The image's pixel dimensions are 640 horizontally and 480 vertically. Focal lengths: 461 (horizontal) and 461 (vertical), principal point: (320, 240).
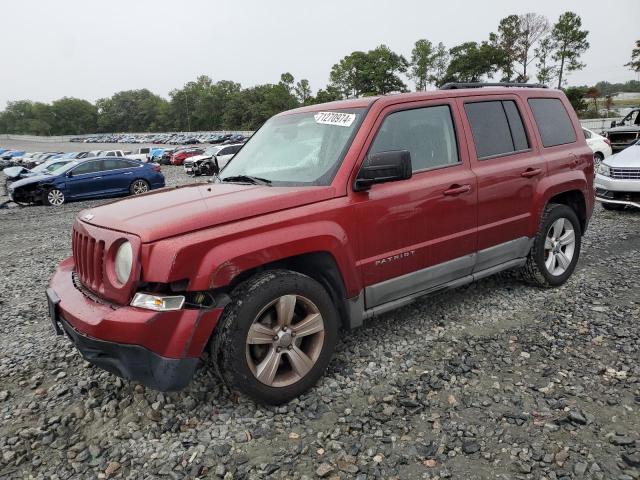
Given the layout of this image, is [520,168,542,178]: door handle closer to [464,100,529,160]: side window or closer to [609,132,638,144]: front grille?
[464,100,529,160]: side window

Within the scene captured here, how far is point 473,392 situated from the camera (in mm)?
2980

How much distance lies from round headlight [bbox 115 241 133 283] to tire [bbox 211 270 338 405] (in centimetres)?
58

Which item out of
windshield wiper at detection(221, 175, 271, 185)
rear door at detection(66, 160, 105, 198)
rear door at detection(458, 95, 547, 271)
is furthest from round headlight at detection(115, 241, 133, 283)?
rear door at detection(66, 160, 105, 198)

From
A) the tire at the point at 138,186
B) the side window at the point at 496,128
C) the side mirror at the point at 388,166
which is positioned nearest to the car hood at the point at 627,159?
the side window at the point at 496,128

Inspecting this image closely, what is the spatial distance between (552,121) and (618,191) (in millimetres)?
4521

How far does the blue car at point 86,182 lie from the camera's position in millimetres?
14367

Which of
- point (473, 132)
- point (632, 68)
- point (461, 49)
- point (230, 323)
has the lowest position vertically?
point (230, 323)

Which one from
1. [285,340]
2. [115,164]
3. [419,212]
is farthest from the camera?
[115,164]

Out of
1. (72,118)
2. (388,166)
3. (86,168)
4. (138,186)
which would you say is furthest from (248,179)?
(72,118)

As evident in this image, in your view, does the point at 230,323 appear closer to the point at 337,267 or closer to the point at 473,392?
the point at 337,267

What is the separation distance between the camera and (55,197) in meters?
14.5

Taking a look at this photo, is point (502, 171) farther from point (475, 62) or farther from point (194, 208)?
point (475, 62)

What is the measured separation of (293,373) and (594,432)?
175cm

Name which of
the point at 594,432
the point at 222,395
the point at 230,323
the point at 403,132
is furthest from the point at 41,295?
the point at 594,432
